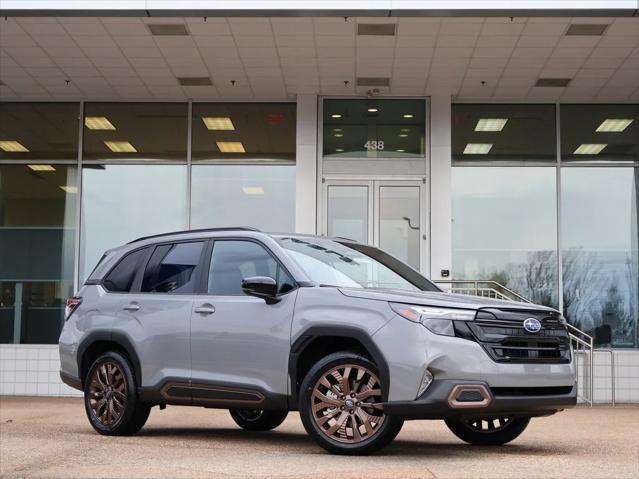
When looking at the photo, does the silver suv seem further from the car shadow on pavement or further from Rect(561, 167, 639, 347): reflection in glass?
Rect(561, 167, 639, 347): reflection in glass

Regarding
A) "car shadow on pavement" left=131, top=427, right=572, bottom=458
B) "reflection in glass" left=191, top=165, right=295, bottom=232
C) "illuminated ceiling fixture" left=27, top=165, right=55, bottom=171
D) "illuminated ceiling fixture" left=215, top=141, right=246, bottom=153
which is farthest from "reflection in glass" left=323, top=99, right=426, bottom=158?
"car shadow on pavement" left=131, top=427, right=572, bottom=458

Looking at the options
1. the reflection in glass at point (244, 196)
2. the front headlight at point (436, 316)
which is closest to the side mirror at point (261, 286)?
the front headlight at point (436, 316)

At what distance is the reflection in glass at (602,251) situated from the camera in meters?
17.6

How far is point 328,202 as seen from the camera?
17859 mm

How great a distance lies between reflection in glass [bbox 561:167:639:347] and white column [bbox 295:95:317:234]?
15.1 ft

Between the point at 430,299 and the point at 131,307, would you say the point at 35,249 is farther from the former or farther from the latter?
the point at 430,299

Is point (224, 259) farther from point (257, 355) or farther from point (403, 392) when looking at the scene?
point (403, 392)

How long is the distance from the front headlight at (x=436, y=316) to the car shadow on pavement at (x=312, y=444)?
1.00 meters

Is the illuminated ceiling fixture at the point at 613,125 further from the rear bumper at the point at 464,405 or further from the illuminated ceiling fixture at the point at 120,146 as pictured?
the rear bumper at the point at 464,405

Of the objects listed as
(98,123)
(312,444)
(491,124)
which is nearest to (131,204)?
(98,123)

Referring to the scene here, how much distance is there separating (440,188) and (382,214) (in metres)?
1.15

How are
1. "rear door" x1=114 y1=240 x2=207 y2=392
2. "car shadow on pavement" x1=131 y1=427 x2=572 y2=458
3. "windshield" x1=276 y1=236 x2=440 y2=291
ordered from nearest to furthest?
"car shadow on pavement" x1=131 y1=427 x2=572 y2=458 < "windshield" x1=276 y1=236 x2=440 y2=291 < "rear door" x1=114 y1=240 x2=207 y2=392

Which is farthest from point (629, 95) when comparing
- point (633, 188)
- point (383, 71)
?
point (383, 71)

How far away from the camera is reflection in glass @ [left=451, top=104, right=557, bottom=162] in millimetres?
18250
